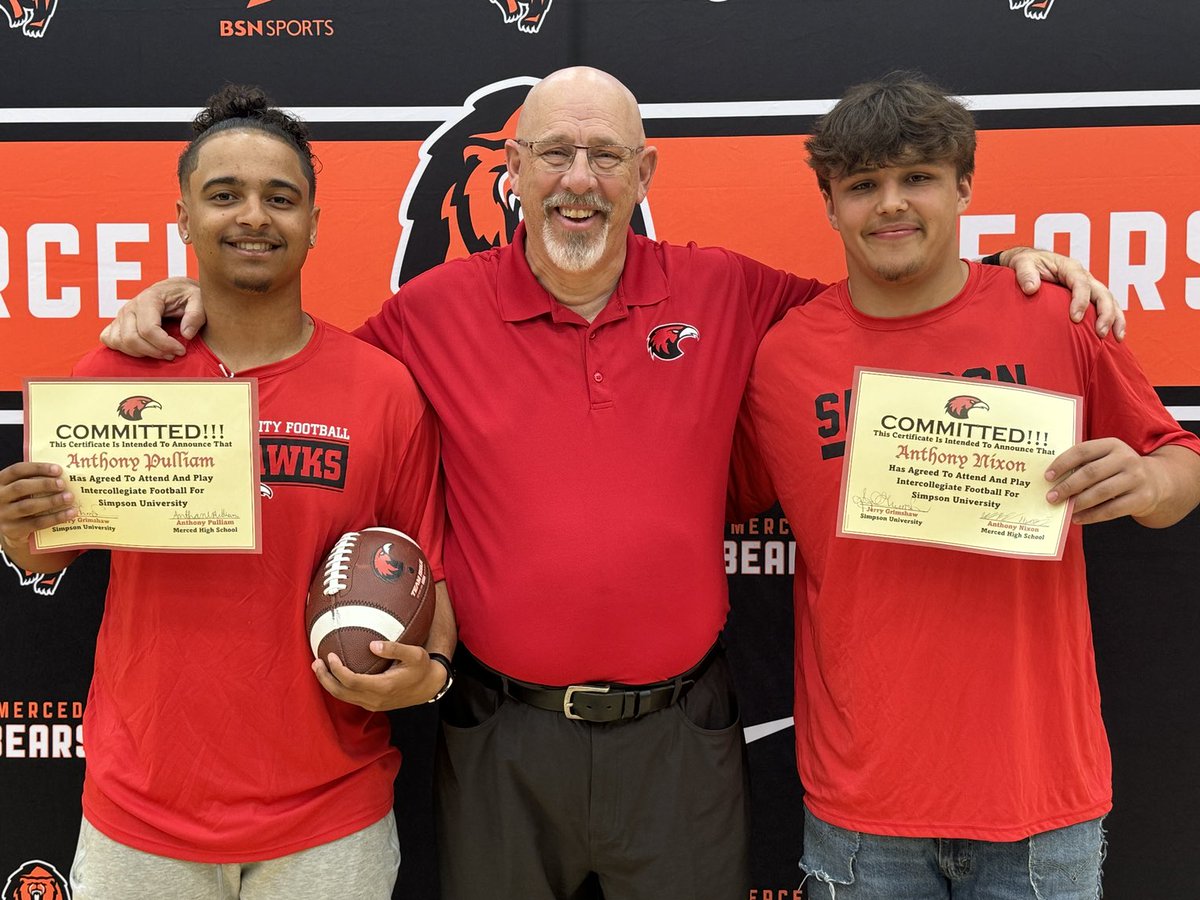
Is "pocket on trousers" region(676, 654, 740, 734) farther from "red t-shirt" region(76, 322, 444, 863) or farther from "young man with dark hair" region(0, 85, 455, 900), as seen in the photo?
"red t-shirt" region(76, 322, 444, 863)

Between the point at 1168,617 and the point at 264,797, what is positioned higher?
the point at 1168,617

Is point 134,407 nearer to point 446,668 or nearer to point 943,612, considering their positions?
point 446,668

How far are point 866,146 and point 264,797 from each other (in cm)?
163

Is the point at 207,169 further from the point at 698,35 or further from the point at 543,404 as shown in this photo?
the point at 698,35

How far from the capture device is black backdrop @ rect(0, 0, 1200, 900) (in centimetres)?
241

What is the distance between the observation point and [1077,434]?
5.39ft

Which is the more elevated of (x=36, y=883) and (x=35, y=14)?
(x=35, y=14)

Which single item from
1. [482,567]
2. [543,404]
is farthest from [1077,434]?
[482,567]

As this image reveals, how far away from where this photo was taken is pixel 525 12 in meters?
2.44

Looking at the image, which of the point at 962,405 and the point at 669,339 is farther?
the point at 669,339

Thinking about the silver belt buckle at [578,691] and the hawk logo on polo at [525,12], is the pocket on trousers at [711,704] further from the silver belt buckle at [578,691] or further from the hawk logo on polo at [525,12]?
the hawk logo on polo at [525,12]

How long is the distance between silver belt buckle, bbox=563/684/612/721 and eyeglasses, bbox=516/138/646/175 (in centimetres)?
102

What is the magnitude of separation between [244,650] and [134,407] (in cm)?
48

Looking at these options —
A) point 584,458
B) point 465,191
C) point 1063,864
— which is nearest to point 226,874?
point 584,458
